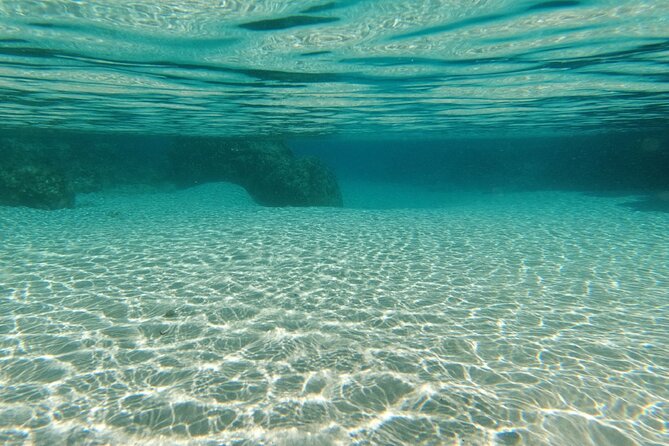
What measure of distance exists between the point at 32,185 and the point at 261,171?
36.7ft

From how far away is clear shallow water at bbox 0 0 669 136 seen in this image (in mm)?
6883

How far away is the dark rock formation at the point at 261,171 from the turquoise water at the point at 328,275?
5.14 metres

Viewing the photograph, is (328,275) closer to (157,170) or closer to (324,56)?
(324,56)

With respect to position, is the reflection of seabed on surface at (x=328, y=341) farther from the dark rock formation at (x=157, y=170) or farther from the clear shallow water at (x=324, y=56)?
the dark rock formation at (x=157, y=170)

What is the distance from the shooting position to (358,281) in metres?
8.20

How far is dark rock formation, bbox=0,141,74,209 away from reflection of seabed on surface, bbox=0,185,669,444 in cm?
652

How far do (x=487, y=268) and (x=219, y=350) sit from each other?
22.7 feet

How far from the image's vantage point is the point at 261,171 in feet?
74.9

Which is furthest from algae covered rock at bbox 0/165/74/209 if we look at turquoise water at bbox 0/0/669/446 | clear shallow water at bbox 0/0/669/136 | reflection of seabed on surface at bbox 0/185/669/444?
reflection of seabed on surface at bbox 0/185/669/444

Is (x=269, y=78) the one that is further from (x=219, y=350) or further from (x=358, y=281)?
(x=219, y=350)

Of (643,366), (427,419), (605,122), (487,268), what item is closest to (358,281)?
(487,268)

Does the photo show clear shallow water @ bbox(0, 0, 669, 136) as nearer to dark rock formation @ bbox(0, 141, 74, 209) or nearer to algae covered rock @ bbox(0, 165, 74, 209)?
dark rock formation @ bbox(0, 141, 74, 209)

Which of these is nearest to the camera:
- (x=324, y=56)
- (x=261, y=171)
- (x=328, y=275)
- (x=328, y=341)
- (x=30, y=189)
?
(x=328, y=341)

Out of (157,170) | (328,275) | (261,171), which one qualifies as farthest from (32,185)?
(328,275)
